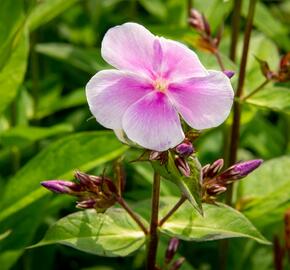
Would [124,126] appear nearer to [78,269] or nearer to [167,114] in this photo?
[167,114]

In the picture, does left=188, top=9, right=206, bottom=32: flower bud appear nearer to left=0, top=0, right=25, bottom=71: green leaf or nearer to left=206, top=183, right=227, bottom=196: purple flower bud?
left=0, top=0, right=25, bottom=71: green leaf

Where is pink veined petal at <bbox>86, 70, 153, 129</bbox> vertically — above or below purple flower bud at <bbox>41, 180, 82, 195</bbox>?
above

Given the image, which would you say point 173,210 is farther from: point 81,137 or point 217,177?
point 81,137

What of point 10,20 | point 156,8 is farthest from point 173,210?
point 156,8

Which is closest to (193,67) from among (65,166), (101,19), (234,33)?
(65,166)

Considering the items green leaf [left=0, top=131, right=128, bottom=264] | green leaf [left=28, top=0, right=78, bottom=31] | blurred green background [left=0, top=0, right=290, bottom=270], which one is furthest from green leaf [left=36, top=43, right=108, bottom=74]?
green leaf [left=0, top=131, right=128, bottom=264]

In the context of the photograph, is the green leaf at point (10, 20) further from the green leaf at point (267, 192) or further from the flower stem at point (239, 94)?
the green leaf at point (267, 192)

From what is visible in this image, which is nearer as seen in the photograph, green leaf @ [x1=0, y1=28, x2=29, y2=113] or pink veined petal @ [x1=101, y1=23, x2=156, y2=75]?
pink veined petal @ [x1=101, y1=23, x2=156, y2=75]
